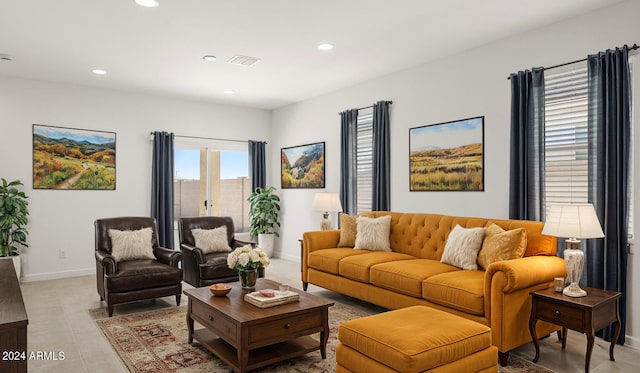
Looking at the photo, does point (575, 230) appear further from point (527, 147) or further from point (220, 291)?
point (220, 291)

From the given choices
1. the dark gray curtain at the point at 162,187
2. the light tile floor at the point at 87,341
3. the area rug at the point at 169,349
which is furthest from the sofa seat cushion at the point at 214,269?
the dark gray curtain at the point at 162,187

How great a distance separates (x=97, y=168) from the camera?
6.48m

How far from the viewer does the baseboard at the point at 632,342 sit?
346 centimetres

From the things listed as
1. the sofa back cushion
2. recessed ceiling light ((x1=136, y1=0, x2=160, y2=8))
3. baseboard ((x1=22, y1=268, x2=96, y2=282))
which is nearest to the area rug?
the sofa back cushion

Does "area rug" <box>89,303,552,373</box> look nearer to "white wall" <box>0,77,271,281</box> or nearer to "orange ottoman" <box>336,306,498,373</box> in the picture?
"orange ottoman" <box>336,306,498,373</box>

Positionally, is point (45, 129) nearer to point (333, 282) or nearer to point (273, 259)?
point (273, 259)

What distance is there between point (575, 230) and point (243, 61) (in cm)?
395

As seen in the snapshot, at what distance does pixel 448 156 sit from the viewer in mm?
4996

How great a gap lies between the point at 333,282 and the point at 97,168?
4175 mm

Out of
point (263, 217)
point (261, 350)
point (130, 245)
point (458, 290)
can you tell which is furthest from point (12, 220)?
point (458, 290)

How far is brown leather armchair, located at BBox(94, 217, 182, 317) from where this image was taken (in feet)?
14.0

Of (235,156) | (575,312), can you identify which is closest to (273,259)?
(235,156)

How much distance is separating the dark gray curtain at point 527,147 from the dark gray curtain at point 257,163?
491 centimetres

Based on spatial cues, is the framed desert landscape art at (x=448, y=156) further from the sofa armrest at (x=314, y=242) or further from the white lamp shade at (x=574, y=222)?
the white lamp shade at (x=574, y=222)
